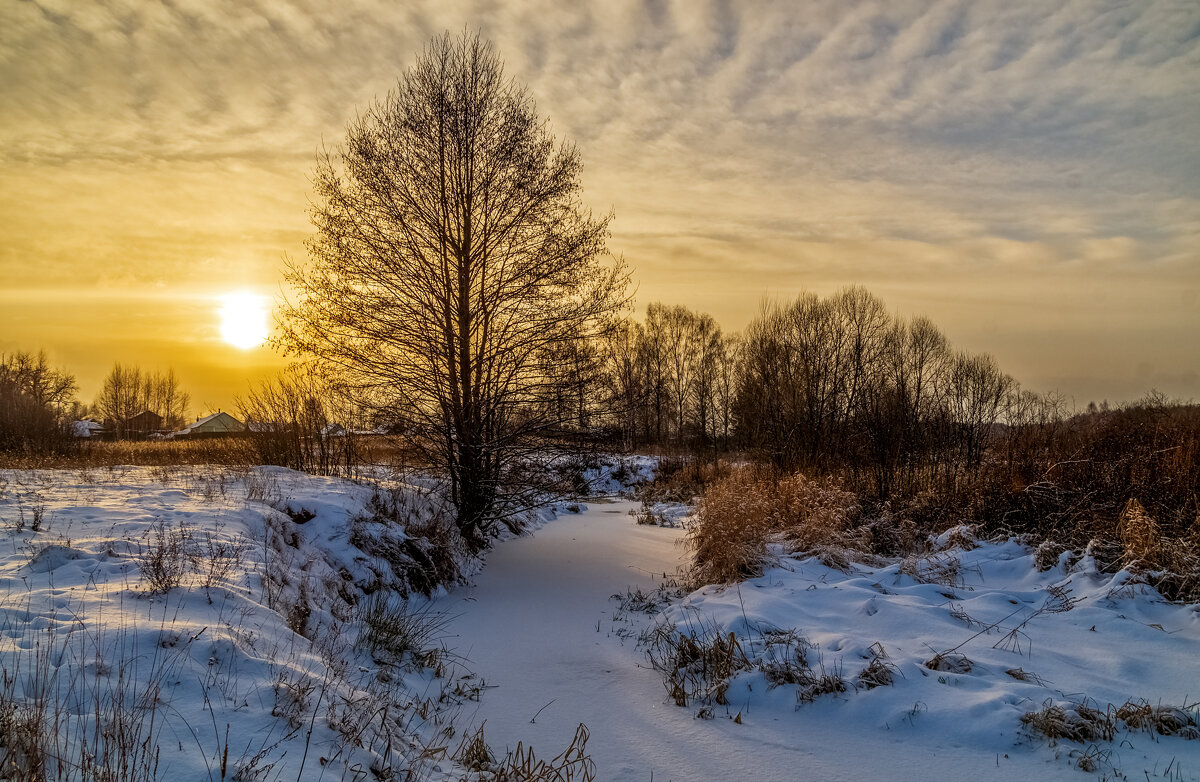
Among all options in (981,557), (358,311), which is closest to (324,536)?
(358,311)

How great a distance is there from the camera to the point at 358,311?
10180 mm

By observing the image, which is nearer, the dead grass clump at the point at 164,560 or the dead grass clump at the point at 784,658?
the dead grass clump at the point at 164,560

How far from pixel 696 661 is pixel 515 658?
73.5 inches

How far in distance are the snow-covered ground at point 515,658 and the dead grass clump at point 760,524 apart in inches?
21.2

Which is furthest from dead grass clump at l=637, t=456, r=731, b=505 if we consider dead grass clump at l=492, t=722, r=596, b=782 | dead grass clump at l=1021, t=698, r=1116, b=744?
dead grass clump at l=492, t=722, r=596, b=782

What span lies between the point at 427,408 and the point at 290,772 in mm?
7892

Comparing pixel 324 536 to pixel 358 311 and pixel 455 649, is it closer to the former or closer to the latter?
pixel 455 649

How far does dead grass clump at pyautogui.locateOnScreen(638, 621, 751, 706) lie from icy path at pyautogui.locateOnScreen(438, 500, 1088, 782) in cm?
14

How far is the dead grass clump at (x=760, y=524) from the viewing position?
8.31 meters

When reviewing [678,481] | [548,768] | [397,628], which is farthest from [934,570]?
[678,481]

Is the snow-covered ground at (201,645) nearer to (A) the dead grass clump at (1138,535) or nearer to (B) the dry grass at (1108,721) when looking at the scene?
(B) the dry grass at (1108,721)

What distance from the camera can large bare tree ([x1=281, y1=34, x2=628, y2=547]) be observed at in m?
10.2

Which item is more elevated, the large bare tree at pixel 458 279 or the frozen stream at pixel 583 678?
the large bare tree at pixel 458 279

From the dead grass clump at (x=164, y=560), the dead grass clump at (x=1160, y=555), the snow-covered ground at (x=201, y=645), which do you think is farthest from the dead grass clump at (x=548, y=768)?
the dead grass clump at (x=1160, y=555)
